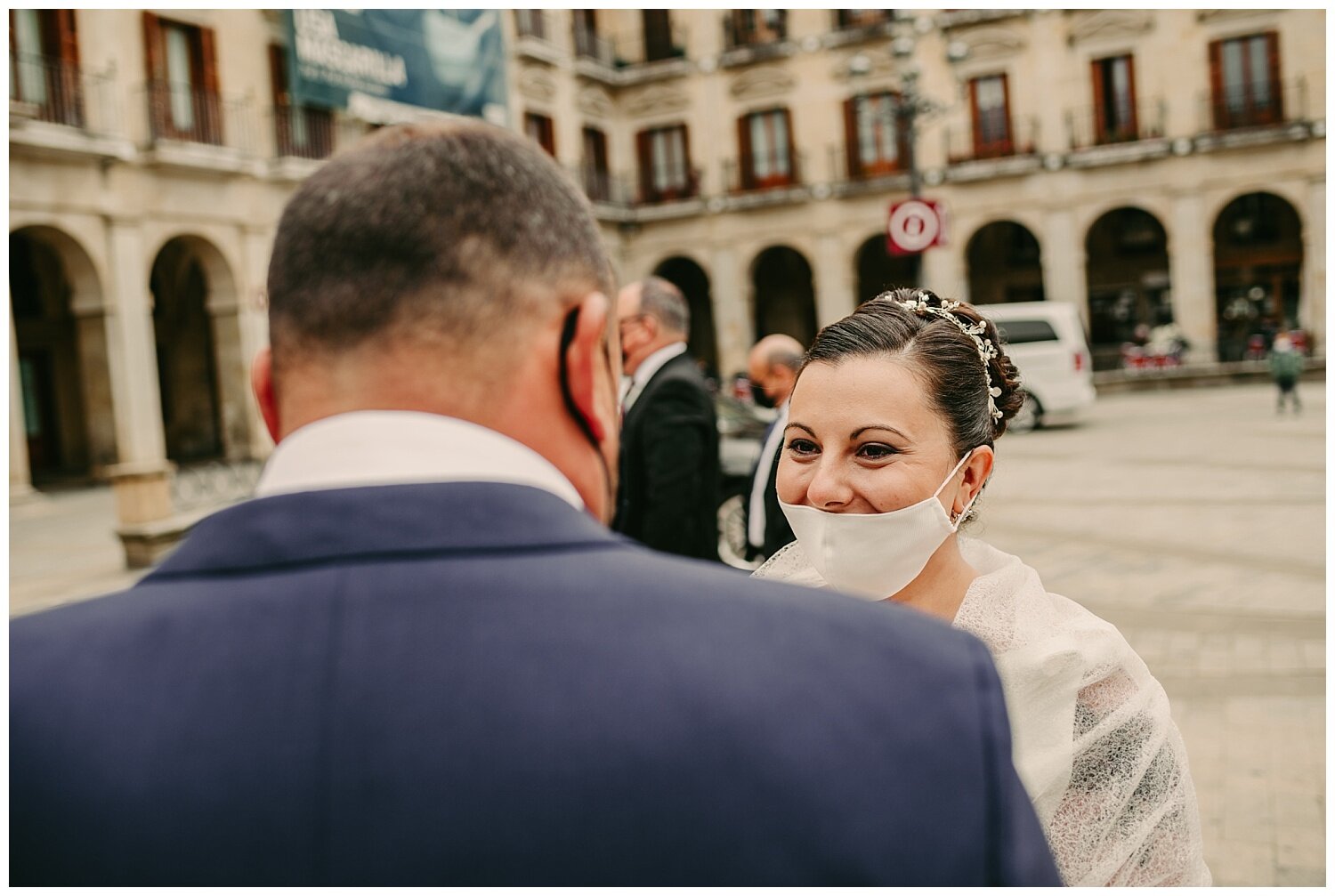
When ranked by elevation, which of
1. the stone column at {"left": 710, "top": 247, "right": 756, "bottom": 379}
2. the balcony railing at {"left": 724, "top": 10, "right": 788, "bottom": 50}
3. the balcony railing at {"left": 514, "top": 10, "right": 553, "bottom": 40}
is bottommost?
the stone column at {"left": 710, "top": 247, "right": 756, "bottom": 379}

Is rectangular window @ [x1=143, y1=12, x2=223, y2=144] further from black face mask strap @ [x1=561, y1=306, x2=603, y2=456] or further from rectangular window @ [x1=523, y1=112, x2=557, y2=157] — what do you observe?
black face mask strap @ [x1=561, y1=306, x2=603, y2=456]

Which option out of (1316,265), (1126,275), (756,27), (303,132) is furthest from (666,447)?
(1126,275)

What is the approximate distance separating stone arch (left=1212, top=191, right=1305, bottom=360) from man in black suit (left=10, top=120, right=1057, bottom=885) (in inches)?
1329

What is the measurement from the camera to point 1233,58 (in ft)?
94.5

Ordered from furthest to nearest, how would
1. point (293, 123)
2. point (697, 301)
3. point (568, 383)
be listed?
point (697, 301)
point (293, 123)
point (568, 383)

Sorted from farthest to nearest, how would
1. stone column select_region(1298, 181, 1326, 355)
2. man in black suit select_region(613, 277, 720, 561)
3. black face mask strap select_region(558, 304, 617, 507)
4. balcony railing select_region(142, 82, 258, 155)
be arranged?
stone column select_region(1298, 181, 1326, 355) < balcony railing select_region(142, 82, 258, 155) < man in black suit select_region(613, 277, 720, 561) < black face mask strap select_region(558, 304, 617, 507)

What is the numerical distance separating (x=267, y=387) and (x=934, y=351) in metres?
1.51

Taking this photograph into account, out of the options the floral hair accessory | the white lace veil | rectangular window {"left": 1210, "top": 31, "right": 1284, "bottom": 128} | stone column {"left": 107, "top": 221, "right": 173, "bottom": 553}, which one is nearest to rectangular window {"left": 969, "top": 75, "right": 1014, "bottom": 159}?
rectangular window {"left": 1210, "top": 31, "right": 1284, "bottom": 128}

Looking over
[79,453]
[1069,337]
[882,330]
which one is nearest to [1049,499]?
[1069,337]

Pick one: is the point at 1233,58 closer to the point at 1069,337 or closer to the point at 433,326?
the point at 1069,337

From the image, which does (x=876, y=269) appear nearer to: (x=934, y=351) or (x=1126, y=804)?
(x=934, y=351)

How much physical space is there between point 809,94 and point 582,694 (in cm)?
3278

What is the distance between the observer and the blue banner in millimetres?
20594

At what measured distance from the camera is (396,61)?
21859 mm
